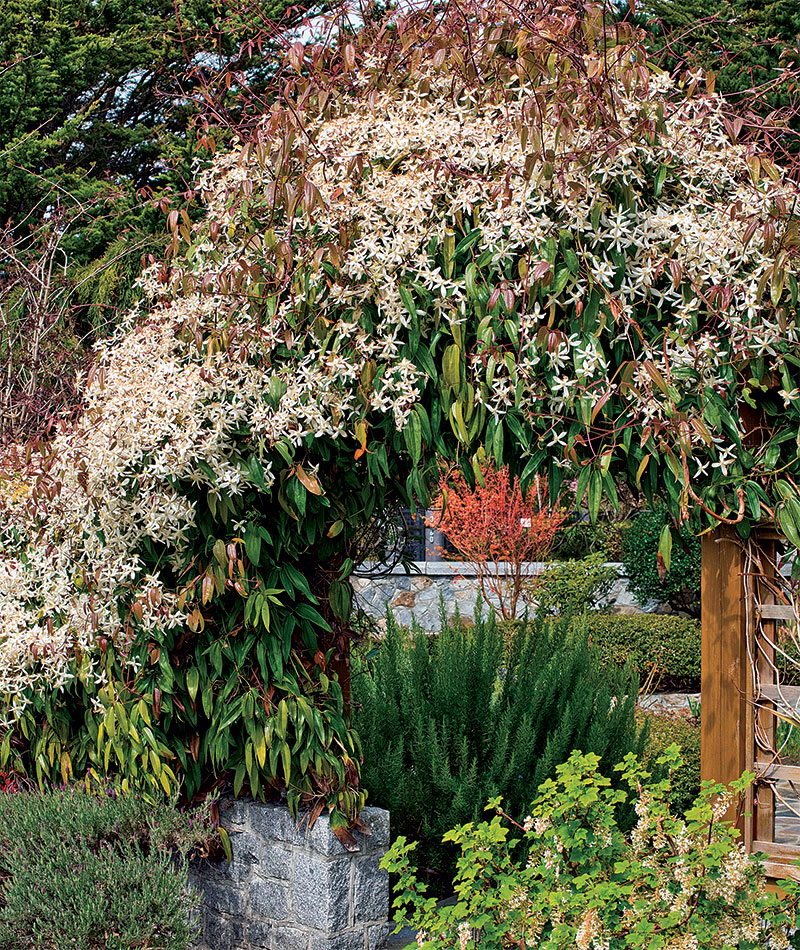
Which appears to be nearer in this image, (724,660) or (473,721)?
(724,660)

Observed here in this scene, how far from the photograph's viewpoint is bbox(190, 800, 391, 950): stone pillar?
10.3ft

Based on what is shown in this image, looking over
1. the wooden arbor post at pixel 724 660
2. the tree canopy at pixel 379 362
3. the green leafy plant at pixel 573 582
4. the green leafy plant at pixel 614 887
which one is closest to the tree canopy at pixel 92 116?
the green leafy plant at pixel 573 582

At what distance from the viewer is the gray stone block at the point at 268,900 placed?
3.22m

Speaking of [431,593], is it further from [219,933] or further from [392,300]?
[392,300]

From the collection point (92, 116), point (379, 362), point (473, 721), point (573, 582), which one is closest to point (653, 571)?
point (573, 582)

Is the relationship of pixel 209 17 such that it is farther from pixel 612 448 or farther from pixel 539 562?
pixel 612 448

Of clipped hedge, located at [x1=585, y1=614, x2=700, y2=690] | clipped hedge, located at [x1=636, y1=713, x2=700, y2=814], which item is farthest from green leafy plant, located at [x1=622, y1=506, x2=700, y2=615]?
clipped hedge, located at [x1=636, y1=713, x2=700, y2=814]

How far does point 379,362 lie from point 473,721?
6.72 feet

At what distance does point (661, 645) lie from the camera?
27.9 feet

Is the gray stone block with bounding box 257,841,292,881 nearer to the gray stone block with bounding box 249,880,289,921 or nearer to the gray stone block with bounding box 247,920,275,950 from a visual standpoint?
the gray stone block with bounding box 249,880,289,921

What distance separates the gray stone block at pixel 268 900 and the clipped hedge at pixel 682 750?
1973 mm

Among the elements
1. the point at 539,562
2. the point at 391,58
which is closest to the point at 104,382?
the point at 391,58

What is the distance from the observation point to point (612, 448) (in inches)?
103

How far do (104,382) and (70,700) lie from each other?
4.00 feet
